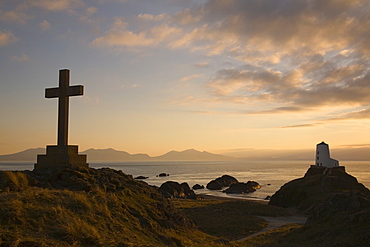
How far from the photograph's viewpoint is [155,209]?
14.6 metres

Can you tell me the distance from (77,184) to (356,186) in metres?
40.9

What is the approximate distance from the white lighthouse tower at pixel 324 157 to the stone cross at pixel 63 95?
52.9m

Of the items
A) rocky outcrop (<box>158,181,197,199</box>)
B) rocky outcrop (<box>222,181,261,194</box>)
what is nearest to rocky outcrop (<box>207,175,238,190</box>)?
rocky outcrop (<box>222,181,261,194</box>)

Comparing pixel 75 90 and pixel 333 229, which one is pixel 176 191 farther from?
pixel 75 90

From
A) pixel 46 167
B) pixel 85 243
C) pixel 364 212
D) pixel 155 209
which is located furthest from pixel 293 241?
pixel 46 167

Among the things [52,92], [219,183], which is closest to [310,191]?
[52,92]

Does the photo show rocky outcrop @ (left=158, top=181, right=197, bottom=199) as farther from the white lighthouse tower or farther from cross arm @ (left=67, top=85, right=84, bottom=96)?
cross arm @ (left=67, top=85, right=84, bottom=96)

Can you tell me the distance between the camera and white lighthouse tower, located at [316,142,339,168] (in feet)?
196

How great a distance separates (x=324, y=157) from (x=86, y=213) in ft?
189

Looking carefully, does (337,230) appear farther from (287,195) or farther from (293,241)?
(287,195)

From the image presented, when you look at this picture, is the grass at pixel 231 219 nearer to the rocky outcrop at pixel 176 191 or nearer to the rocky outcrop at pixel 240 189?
the rocky outcrop at pixel 176 191

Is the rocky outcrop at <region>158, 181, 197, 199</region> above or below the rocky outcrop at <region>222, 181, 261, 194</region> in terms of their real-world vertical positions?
above

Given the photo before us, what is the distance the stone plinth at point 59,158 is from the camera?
16.7 meters

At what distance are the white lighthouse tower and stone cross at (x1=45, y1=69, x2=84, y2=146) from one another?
174ft
